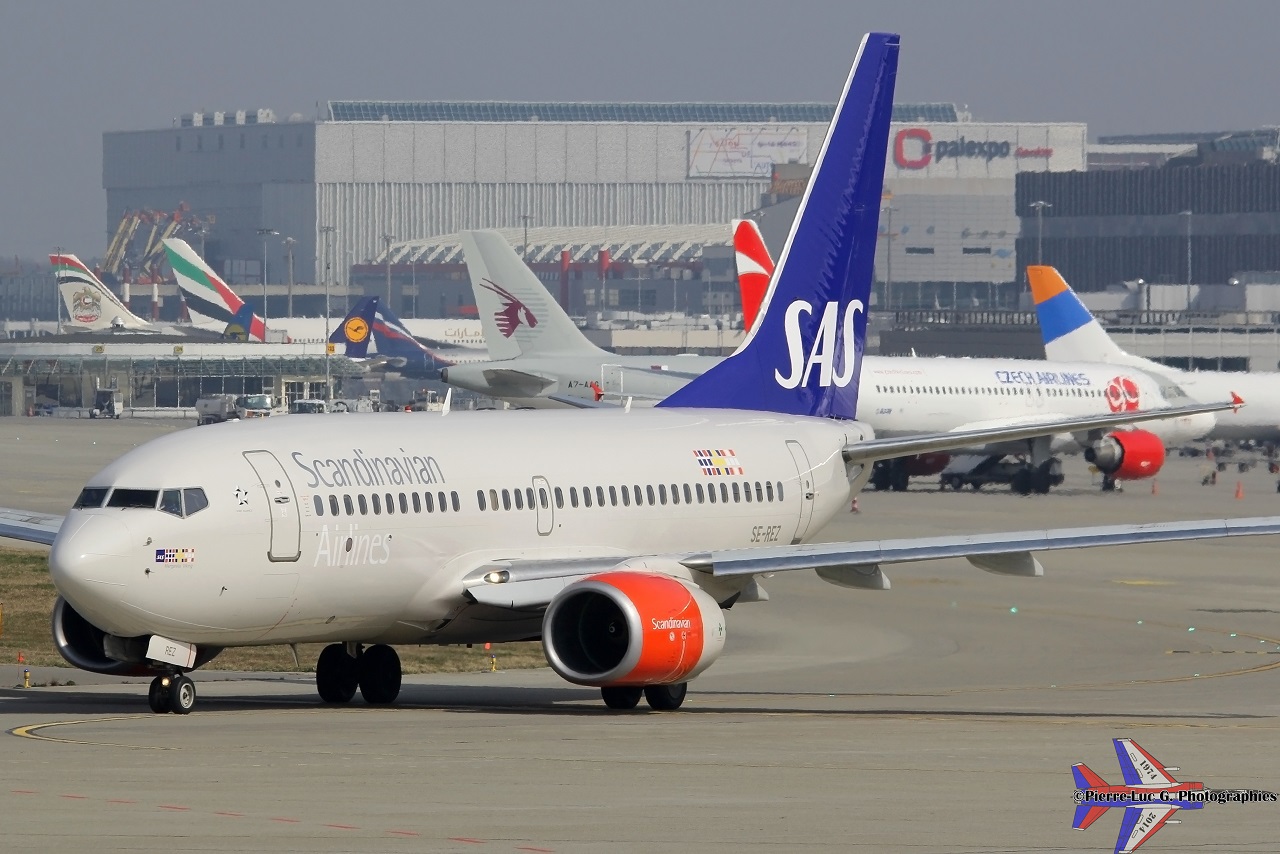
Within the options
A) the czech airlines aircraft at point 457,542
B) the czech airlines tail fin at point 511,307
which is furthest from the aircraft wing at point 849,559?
the czech airlines tail fin at point 511,307

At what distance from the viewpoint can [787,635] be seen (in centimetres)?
4147

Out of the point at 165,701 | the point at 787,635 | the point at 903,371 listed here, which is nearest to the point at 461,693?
the point at 165,701

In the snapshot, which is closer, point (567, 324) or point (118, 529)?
point (118, 529)

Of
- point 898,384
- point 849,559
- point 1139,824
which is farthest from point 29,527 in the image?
point 898,384

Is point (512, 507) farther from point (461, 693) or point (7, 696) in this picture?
point (7, 696)

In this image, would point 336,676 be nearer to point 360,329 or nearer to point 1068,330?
point 1068,330

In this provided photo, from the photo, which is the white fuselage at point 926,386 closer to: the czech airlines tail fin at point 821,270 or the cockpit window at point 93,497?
the czech airlines tail fin at point 821,270

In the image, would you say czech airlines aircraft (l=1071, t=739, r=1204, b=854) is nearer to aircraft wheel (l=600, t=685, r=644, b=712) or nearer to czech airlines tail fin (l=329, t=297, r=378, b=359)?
aircraft wheel (l=600, t=685, r=644, b=712)

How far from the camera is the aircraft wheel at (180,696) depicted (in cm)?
2650

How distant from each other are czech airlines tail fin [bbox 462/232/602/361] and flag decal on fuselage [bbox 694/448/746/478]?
41.3 meters

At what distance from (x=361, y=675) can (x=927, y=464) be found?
182 feet

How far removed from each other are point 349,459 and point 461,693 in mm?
5630

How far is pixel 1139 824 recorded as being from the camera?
16906 mm

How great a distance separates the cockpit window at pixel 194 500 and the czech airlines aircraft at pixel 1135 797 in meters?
10.5
